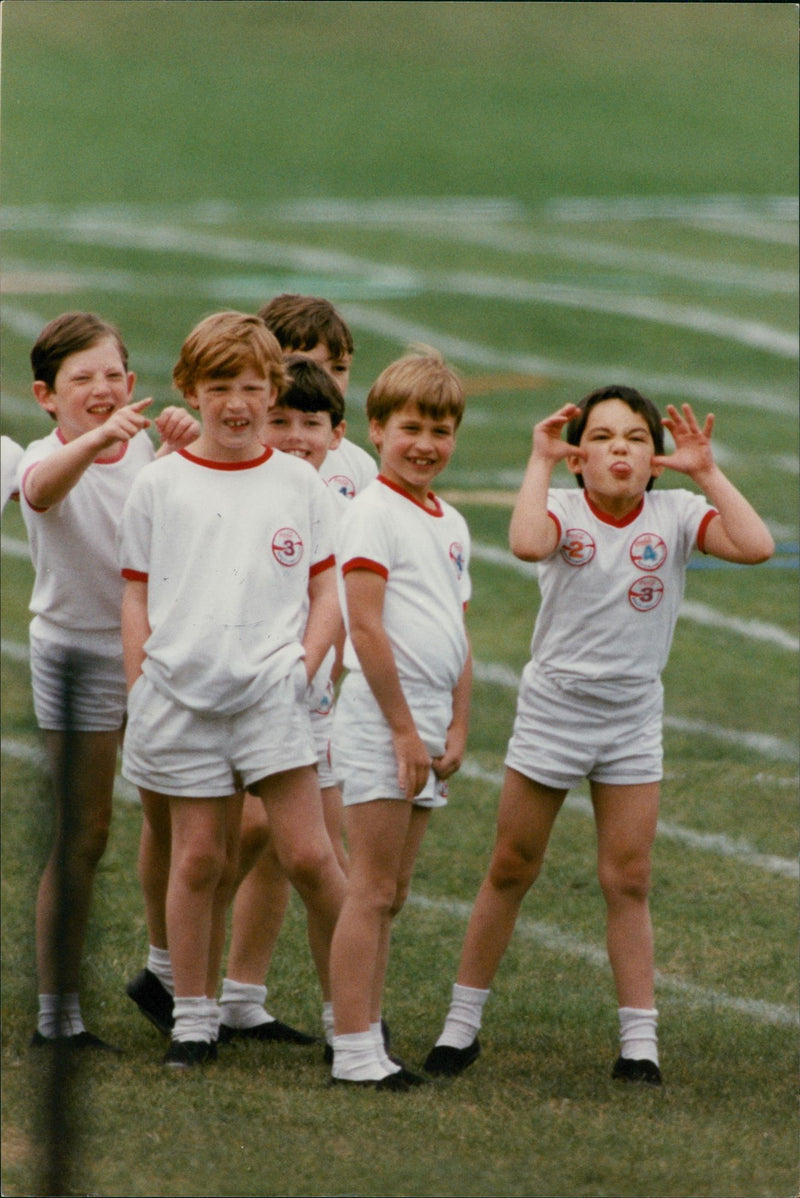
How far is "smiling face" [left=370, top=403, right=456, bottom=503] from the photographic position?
4.29m

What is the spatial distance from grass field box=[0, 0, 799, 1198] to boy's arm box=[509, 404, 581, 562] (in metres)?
1.25

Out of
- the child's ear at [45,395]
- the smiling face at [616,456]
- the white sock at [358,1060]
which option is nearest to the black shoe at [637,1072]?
the white sock at [358,1060]

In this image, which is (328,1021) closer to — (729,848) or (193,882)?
(193,882)

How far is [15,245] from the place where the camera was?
64.5 feet

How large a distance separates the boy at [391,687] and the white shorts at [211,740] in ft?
0.49

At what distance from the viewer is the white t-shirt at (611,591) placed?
4.43 metres

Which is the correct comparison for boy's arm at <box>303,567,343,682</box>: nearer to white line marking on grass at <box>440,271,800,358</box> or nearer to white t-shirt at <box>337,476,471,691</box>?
white t-shirt at <box>337,476,471,691</box>

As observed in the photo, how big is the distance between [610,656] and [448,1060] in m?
1.03

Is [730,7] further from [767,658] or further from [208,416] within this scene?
[208,416]

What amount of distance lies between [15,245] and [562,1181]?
56.5 ft

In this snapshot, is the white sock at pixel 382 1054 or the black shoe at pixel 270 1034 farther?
the black shoe at pixel 270 1034

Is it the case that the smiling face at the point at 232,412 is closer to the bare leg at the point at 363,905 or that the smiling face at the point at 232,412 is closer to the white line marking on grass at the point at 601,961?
the bare leg at the point at 363,905

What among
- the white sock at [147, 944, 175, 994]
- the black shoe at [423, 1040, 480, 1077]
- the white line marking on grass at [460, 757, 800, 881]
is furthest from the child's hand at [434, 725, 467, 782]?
the white line marking on grass at [460, 757, 800, 881]

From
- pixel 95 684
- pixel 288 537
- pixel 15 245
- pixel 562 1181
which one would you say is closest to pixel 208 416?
pixel 288 537
